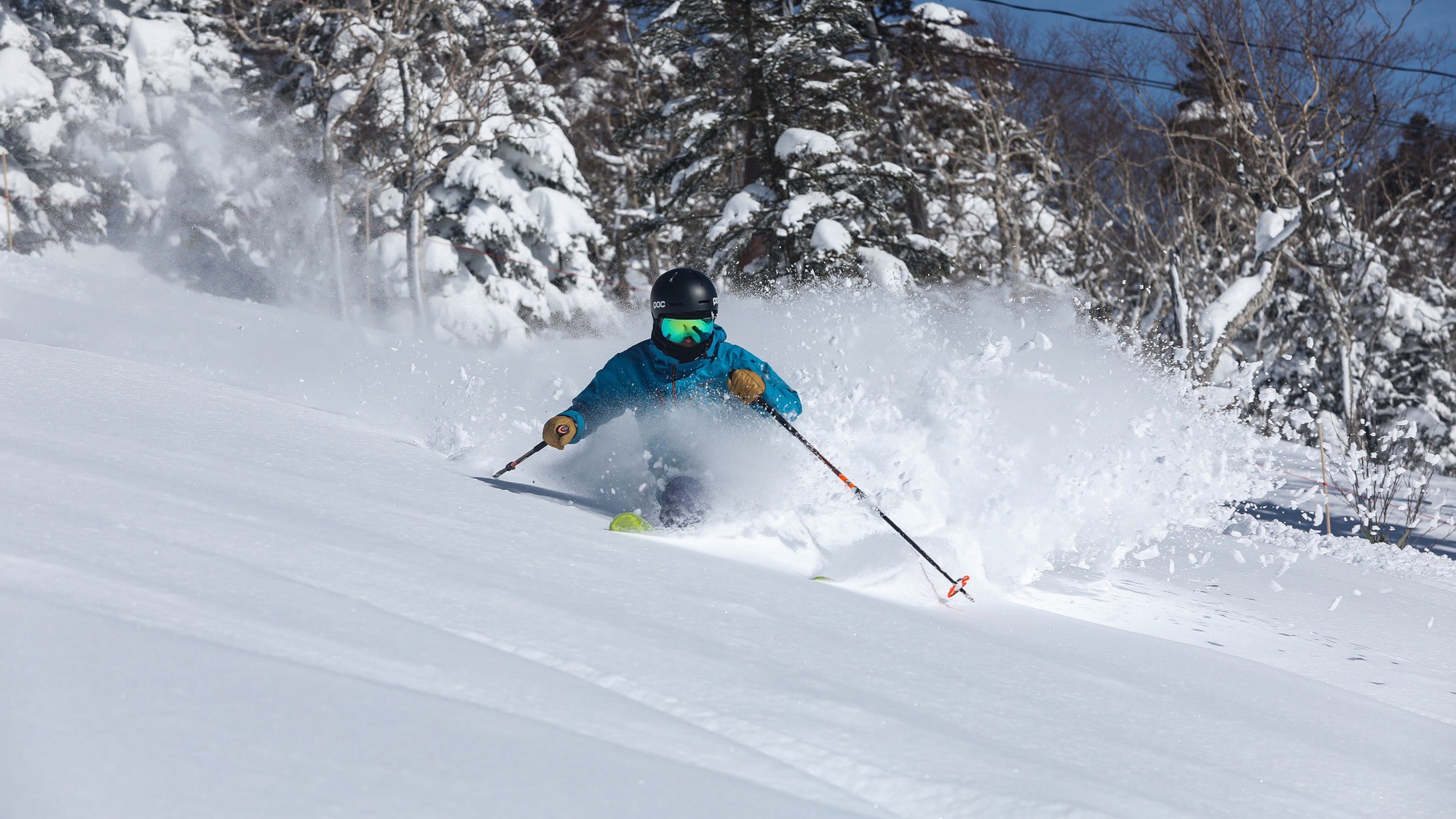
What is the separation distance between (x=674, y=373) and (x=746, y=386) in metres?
0.49

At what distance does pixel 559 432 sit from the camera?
4801 millimetres

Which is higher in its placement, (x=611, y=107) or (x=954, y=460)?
(x=611, y=107)

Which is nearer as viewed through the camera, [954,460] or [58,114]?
[954,460]

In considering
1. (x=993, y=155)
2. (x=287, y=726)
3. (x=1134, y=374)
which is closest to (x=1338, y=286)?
(x=993, y=155)

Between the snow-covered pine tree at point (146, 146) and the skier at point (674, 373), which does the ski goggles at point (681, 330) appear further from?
the snow-covered pine tree at point (146, 146)

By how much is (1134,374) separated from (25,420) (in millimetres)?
6141

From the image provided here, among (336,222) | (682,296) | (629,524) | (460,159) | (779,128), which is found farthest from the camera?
(336,222)

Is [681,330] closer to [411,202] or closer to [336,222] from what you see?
[411,202]

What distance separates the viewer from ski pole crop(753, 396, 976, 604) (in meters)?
4.11

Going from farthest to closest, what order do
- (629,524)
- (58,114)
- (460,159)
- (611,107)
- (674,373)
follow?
(611,107) → (58,114) → (460,159) → (674,373) → (629,524)

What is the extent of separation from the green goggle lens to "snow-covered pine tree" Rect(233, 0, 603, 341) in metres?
14.1

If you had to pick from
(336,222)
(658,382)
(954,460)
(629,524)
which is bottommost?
(629,524)

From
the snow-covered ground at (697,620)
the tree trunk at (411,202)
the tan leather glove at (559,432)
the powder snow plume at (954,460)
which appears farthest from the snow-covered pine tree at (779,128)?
the tan leather glove at (559,432)

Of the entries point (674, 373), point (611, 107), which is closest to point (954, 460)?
point (674, 373)
